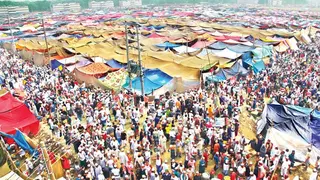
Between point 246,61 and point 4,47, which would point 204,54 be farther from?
point 4,47

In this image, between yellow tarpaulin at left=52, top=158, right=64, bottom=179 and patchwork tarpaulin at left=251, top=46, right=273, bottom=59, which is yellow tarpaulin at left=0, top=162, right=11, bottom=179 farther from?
patchwork tarpaulin at left=251, top=46, right=273, bottom=59

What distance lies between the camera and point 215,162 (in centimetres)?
1141

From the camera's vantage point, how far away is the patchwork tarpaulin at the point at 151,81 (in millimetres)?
19297

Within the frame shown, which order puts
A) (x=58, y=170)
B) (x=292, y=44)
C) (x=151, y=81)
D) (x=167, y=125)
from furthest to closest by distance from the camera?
1. (x=292, y=44)
2. (x=151, y=81)
3. (x=167, y=125)
4. (x=58, y=170)

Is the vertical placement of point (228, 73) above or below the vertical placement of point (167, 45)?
below

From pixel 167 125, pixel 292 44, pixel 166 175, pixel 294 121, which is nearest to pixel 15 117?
pixel 167 125

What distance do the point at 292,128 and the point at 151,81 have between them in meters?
9.68

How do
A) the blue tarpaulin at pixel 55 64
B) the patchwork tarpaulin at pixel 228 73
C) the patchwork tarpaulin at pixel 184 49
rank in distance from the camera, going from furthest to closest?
the patchwork tarpaulin at pixel 184 49 → the blue tarpaulin at pixel 55 64 → the patchwork tarpaulin at pixel 228 73

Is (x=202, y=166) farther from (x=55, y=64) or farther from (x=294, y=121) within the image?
(x=55, y=64)

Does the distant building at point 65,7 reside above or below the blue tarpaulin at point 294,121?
above

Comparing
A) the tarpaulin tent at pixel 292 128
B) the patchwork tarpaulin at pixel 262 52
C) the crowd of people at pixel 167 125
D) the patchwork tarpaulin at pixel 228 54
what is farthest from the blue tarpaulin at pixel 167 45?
the tarpaulin tent at pixel 292 128

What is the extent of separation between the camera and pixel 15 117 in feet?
46.0

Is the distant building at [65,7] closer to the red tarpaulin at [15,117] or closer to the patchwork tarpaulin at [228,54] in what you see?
the patchwork tarpaulin at [228,54]

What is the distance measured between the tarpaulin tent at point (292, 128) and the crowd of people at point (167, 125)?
1.52 feet
